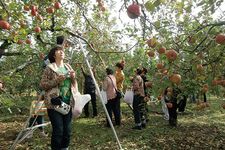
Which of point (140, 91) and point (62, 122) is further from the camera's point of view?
point (140, 91)

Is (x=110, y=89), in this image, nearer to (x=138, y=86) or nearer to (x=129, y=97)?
(x=129, y=97)

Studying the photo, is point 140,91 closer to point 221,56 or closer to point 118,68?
point 118,68

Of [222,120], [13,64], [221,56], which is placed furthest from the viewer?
[13,64]

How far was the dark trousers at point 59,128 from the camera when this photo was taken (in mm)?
4645

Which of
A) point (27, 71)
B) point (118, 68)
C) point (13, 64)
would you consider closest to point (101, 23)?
point (27, 71)

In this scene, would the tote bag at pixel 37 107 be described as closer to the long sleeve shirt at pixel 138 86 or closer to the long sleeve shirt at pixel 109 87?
the long sleeve shirt at pixel 109 87

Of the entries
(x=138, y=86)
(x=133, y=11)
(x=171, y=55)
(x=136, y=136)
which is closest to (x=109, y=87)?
(x=138, y=86)

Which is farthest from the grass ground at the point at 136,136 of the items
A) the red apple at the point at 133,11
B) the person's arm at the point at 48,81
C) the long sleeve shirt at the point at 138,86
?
the red apple at the point at 133,11

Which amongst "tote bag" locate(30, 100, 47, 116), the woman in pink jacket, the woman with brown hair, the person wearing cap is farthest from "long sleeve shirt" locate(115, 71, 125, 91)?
the woman with brown hair

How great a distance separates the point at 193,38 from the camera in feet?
15.7

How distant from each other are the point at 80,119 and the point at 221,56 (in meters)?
7.52

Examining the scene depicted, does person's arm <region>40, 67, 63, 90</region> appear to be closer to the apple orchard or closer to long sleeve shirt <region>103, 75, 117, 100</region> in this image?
the apple orchard

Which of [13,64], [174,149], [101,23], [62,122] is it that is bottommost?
[174,149]

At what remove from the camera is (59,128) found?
15.2 ft
